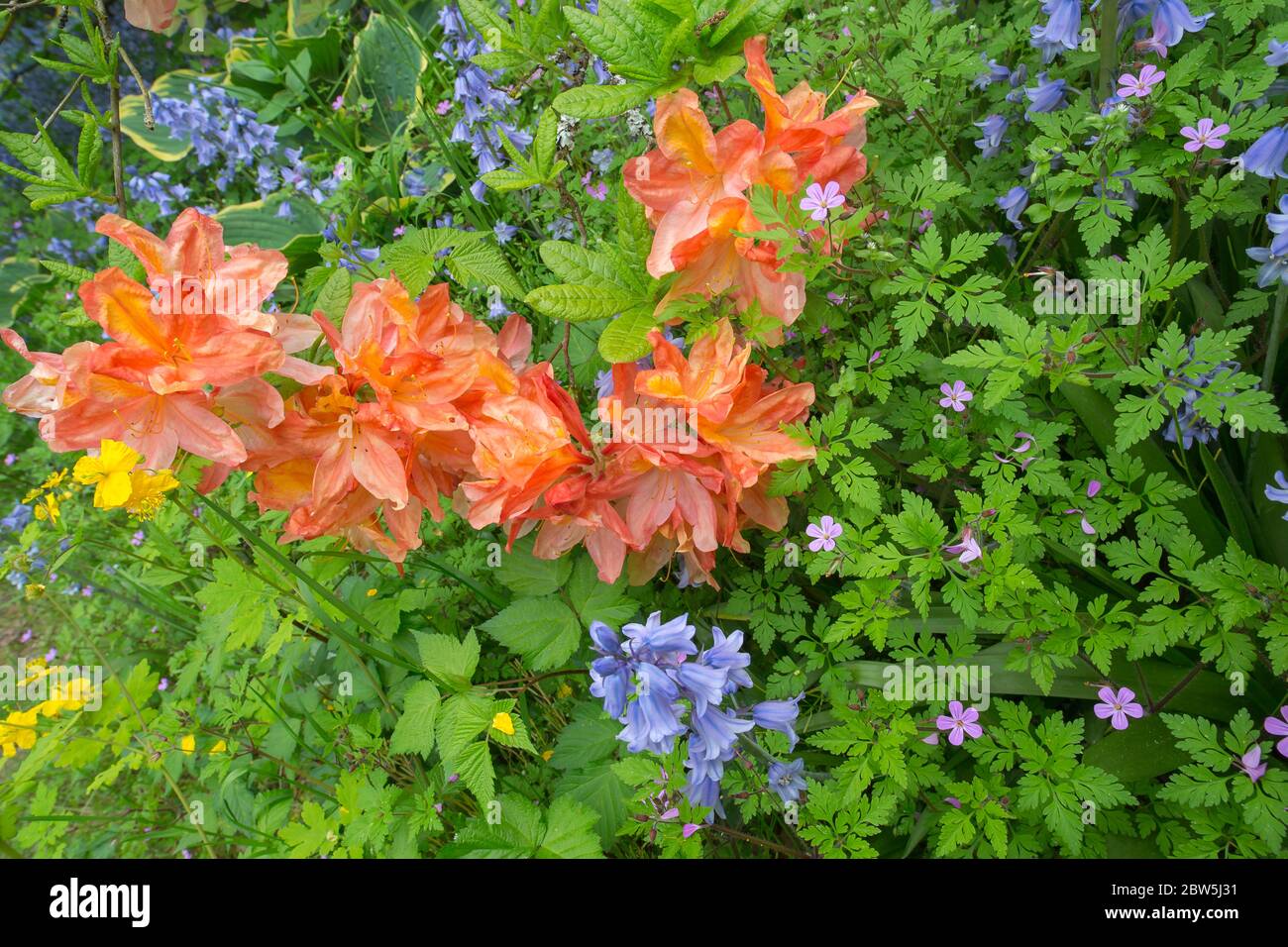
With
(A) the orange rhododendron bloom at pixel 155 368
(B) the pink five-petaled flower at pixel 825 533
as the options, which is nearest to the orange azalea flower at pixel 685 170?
(B) the pink five-petaled flower at pixel 825 533

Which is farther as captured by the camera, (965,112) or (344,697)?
(344,697)

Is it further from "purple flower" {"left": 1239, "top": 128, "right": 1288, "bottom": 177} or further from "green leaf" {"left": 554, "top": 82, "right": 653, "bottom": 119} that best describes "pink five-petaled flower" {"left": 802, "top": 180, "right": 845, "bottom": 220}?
"purple flower" {"left": 1239, "top": 128, "right": 1288, "bottom": 177}

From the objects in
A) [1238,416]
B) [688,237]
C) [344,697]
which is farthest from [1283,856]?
[344,697]

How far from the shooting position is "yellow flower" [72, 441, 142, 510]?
1.34 metres

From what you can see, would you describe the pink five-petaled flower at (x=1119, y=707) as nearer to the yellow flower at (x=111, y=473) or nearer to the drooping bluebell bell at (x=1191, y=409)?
the drooping bluebell bell at (x=1191, y=409)

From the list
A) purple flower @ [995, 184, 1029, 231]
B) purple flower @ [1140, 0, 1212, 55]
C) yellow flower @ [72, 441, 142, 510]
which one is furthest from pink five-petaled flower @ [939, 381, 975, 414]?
yellow flower @ [72, 441, 142, 510]

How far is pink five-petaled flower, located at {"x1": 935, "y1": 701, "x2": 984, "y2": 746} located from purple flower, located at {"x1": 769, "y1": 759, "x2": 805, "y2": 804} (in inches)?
8.7

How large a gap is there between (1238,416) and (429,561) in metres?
1.39

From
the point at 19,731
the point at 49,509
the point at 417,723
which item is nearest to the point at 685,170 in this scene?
the point at 417,723

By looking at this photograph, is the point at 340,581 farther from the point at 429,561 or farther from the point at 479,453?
the point at 479,453

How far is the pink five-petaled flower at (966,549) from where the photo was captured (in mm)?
1220

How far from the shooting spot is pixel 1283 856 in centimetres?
119

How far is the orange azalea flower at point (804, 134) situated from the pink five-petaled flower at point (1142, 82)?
1.27 ft

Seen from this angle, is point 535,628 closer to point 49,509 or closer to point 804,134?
point 804,134
